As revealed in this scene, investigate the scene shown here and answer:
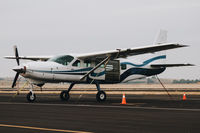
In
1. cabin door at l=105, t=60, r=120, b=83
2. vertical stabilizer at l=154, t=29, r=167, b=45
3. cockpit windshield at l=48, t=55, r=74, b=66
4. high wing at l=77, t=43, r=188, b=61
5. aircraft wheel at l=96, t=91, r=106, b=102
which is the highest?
vertical stabilizer at l=154, t=29, r=167, b=45

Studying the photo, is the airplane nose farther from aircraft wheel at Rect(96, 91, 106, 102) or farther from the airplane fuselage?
aircraft wheel at Rect(96, 91, 106, 102)

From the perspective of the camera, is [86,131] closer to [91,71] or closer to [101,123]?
[101,123]

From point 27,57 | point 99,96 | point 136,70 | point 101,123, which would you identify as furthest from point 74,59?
point 101,123

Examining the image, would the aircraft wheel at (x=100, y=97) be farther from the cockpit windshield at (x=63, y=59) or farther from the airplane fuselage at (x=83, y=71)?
the cockpit windshield at (x=63, y=59)

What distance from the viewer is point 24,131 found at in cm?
985

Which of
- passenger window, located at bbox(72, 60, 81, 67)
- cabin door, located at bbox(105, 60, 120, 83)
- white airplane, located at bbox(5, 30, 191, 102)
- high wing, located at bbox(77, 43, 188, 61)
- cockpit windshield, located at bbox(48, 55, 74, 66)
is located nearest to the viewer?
white airplane, located at bbox(5, 30, 191, 102)

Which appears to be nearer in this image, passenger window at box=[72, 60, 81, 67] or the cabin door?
passenger window at box=[72, 60, 81, 67]

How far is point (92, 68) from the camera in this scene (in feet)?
87.4

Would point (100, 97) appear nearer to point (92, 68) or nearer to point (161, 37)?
point (92, 68)

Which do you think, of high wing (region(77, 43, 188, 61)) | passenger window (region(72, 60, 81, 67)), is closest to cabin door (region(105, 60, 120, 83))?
high wing (region(77, 43, 188, 61))

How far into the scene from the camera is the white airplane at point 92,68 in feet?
79.3

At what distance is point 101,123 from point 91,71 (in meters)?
14.1

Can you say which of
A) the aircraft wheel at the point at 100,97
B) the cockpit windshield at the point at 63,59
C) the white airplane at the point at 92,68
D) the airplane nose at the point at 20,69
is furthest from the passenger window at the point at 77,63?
the airplane nose at the point at 20,69

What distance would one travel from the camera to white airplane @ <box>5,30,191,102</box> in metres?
24.2
